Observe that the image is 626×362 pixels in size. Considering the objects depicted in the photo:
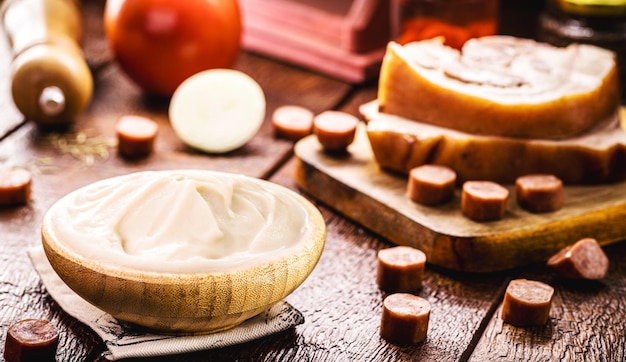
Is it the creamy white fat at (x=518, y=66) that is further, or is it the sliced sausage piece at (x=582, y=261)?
the creamy white fat at (x=518, y=66)

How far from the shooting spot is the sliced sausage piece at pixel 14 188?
1.66m

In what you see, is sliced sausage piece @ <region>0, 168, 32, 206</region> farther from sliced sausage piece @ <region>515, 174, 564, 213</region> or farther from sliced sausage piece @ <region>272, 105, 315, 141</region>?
sliced sausage piece @ <region>515, 174, 564, 213</region>

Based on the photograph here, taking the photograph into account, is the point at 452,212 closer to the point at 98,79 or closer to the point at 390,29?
the point at 390,29

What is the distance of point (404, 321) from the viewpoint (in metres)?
1.31

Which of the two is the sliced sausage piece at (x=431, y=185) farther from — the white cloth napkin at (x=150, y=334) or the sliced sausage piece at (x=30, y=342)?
the sliced sausage piece at (x=30, y=342)

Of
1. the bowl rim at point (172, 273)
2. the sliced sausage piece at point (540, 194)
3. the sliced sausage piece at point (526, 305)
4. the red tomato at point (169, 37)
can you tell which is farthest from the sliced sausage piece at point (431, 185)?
the red tomato at point (169, 37)

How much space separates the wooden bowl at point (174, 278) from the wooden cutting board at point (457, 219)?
0.33 m

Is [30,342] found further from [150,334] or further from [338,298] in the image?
[338,298]

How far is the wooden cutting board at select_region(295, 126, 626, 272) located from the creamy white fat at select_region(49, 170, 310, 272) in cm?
31

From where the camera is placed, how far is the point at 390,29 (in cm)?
240

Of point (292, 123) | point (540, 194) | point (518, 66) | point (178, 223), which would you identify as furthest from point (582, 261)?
point (292, 123)

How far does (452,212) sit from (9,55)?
1.33 m

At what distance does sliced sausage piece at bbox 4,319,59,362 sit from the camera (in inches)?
47.3

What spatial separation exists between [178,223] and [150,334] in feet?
0.52
